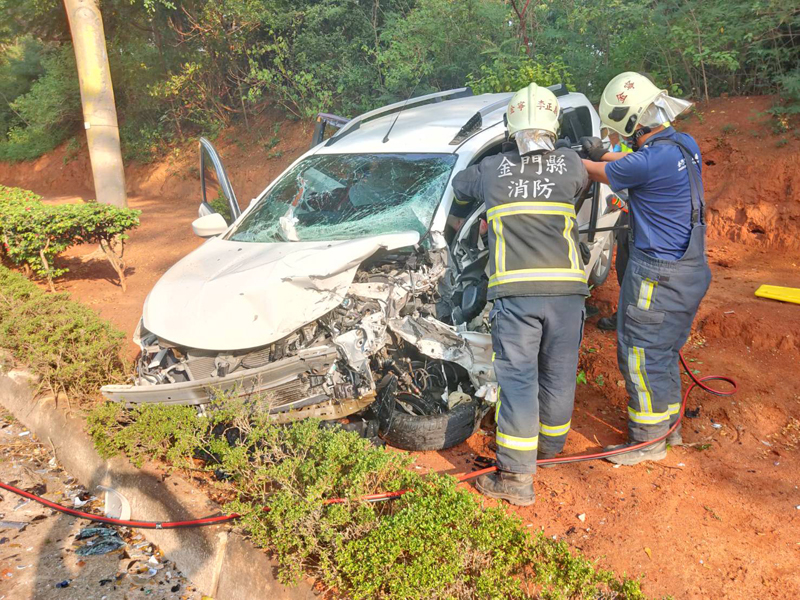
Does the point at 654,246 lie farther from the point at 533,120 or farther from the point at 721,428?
the point at 721,428

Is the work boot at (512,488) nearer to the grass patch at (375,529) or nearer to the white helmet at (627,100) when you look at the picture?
the grass patch at (375,529)

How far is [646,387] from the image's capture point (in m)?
3.53

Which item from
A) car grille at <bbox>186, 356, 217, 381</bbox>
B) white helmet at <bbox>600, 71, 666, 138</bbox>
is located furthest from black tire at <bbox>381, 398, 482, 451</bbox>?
white helmet at <bbox>600, 71, 666, 138</bbox>

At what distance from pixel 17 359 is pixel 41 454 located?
3.15 ft

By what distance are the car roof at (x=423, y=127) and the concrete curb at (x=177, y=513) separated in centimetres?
266

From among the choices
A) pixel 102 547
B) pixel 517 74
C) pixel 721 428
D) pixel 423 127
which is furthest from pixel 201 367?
pixel 517 74

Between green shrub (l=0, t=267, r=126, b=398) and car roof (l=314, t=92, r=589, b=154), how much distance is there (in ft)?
7.35

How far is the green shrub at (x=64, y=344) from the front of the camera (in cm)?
428

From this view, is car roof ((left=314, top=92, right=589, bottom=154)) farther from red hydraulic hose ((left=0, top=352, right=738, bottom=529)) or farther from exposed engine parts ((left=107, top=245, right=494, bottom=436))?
red hydraulic hose ((left=0, top=352, right=738, bottom=529))

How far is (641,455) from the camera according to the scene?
356 cm

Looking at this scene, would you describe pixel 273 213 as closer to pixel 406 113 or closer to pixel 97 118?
pixel 406 113

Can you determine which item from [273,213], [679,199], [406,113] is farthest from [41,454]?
[679,199]

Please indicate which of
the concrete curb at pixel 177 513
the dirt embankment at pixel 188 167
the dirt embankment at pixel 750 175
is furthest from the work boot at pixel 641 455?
the dirt embankment at pixel 188 167

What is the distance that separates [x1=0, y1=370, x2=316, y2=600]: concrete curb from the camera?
270cm
